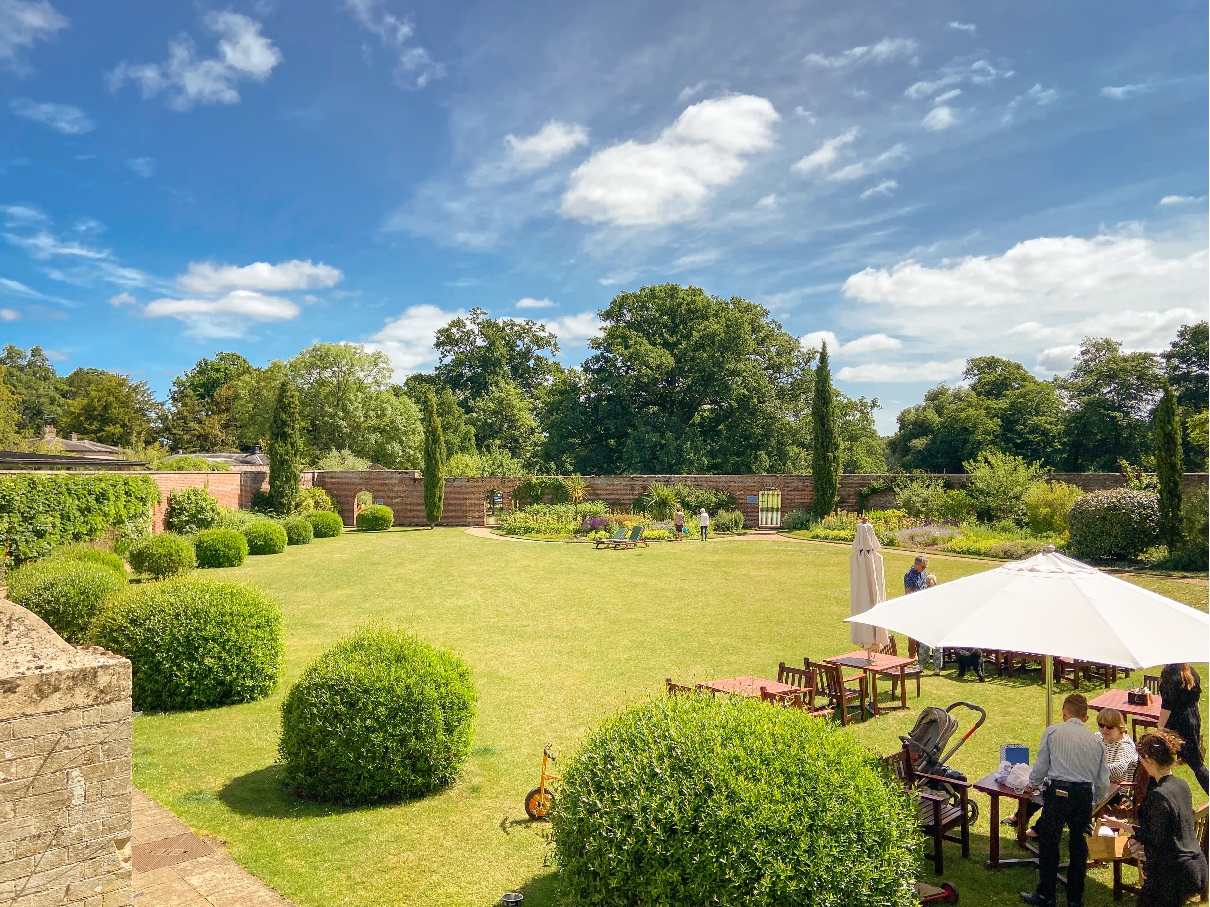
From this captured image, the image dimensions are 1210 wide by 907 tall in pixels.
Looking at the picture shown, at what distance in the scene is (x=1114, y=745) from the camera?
5250 millimetres

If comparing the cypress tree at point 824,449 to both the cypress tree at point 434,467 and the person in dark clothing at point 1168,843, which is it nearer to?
the cypress tree at point 434,467

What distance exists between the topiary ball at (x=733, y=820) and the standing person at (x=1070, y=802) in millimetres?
1287

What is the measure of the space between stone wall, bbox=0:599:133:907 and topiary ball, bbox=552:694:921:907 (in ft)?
8.12

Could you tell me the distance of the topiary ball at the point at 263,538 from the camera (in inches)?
851

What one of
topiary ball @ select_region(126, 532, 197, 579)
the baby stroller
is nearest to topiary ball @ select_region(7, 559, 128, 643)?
topiary ball @ select_region(126, 532, 197, 579)

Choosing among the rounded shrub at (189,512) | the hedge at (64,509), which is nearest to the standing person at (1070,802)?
the hedge at (64,509)

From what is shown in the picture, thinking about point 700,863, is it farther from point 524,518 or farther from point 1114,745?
point 524,518

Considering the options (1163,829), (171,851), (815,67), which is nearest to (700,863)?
(1163,829)

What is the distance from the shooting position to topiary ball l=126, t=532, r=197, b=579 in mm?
15242

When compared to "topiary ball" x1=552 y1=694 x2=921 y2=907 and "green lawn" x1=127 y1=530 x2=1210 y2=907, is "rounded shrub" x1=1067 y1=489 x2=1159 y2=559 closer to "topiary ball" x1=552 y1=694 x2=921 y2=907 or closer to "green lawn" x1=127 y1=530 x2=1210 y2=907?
"green lawn" x1=127 y1=530 x2=1210 y2=907

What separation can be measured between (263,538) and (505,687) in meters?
15.6

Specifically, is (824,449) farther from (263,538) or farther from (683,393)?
(263,538)

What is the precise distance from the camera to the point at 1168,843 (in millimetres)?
4047

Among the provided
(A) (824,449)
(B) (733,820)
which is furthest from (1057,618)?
(A) (824,449)
